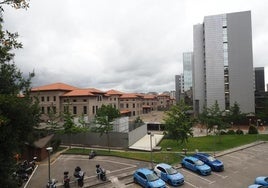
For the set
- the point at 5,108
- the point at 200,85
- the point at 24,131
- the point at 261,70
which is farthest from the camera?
the point at 261,70

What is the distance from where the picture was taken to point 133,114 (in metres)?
99.2

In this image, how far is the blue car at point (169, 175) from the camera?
2092cm

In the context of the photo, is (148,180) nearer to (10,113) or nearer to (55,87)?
(10,113)

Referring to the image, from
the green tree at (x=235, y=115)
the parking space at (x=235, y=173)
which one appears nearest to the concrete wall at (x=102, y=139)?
the parking space at (x=235, y=173)

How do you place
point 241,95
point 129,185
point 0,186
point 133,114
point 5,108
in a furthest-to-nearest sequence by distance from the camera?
point 133,114, point 241,95, point 129,185, point 0,186, point 5,108

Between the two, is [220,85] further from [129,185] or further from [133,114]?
[129,185]

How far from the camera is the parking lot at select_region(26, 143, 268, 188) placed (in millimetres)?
21516

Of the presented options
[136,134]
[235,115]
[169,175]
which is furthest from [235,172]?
[235,115]

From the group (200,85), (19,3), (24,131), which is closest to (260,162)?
(24,131)

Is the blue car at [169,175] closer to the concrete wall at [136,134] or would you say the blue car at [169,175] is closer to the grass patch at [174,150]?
the grass patch at [174,150]

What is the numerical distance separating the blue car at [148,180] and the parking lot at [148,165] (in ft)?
2.56

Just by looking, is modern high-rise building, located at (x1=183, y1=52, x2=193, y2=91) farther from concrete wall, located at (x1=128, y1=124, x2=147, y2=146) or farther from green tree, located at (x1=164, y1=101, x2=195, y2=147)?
green tree, located at (x1=164, y1=101, x2=195, y2=147)

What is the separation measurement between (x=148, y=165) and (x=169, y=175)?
5.46m

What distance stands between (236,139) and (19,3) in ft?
138
